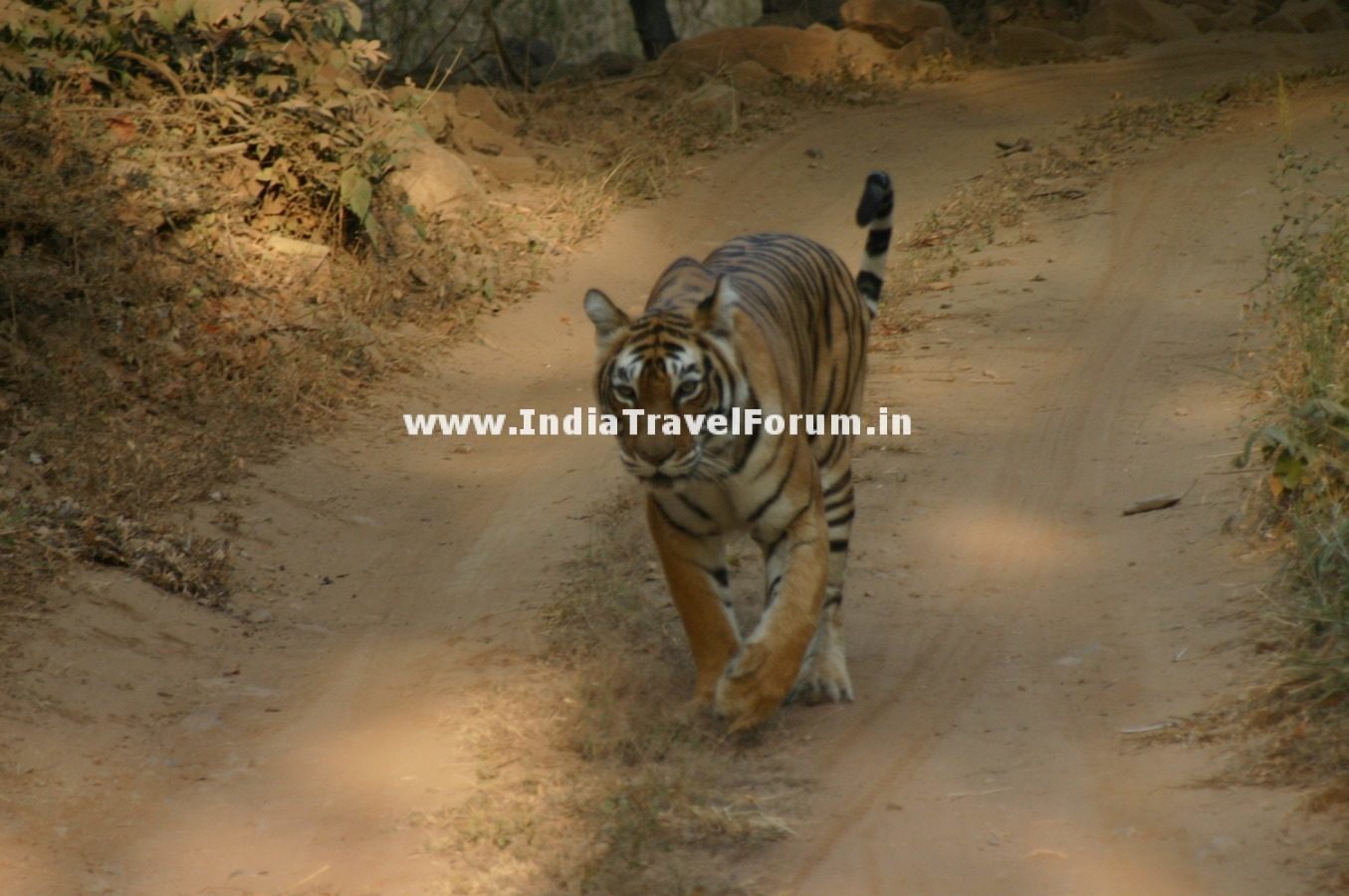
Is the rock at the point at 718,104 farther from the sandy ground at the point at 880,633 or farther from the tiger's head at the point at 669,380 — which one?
the tiger's head at the point at 669,380

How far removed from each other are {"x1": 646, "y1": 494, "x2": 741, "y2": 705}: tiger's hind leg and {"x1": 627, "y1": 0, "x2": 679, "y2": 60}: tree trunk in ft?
38.5

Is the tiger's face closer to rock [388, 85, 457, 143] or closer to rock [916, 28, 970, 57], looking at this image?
rock [388, 85, 457, 143]

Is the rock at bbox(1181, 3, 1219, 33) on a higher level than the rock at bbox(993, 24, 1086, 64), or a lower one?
higher

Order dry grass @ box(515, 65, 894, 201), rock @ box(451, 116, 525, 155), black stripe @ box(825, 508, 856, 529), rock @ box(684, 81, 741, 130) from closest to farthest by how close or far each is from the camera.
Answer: black stripe @ box(825, 508, 856, 529), dry grass @ box(515, 65, 894, 201), rock @ box(451, 116, 525, 155), rock @ box(684, 81, 741, 130)

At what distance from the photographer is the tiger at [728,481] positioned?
424 cm

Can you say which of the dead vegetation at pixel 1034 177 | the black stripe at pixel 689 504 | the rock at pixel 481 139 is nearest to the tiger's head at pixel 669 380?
the black stripe at pixel 689 504

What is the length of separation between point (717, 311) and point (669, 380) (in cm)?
28

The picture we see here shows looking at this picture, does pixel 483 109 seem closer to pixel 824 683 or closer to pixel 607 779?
pixel 824 683

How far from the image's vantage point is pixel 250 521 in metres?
6.33

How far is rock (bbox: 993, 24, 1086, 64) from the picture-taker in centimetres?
1366

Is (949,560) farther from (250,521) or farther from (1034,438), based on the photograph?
(250,521)

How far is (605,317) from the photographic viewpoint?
4430mm

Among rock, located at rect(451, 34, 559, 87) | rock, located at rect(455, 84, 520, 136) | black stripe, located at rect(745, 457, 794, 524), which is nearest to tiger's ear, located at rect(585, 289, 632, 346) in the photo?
black stripe, located at rect(745, 457, 794, 524)

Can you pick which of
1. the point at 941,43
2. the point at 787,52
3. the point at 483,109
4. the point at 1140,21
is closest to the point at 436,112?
the point at 483,109
